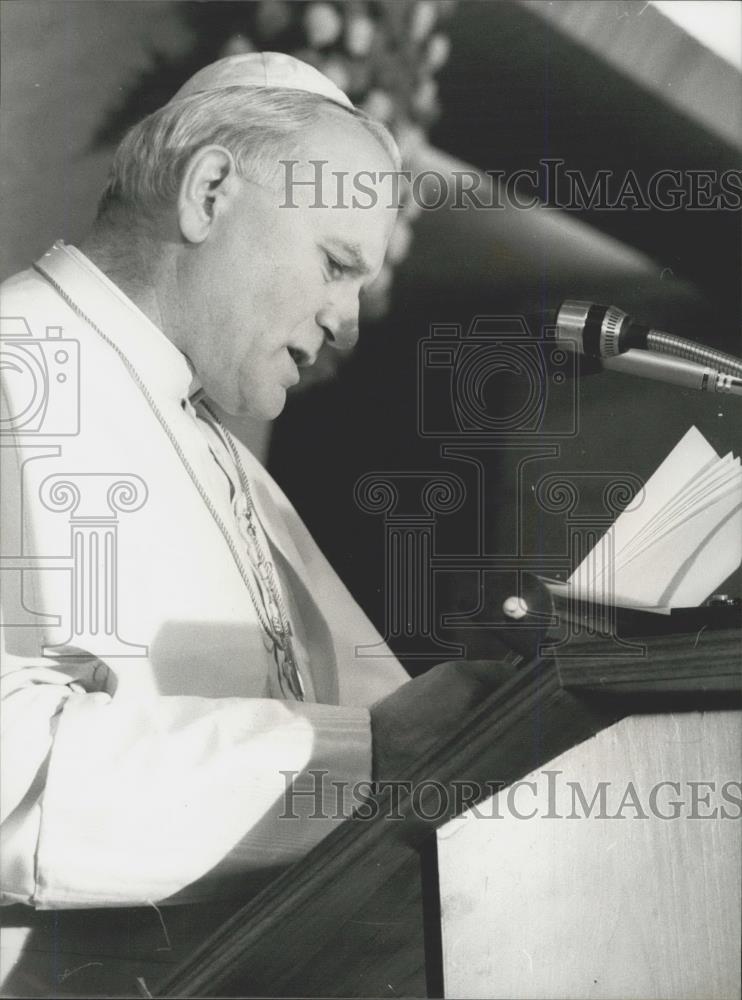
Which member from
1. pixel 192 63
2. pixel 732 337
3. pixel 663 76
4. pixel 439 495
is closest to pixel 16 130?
pixel 192 63

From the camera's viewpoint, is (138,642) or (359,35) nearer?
(138,642)

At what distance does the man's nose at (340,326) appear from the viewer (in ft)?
5.69

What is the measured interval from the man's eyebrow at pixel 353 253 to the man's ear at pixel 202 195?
17 centimetres

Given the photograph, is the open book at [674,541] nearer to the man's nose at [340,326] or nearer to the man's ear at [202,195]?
the man's nose at [340,326]

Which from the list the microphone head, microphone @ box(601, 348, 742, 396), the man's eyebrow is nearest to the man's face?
the man's eyebrow

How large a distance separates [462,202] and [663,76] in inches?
14.4

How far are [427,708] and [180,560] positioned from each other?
405 millimetres

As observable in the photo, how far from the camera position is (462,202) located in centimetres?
175

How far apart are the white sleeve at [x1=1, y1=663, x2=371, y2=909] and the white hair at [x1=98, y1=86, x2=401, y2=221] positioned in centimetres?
70

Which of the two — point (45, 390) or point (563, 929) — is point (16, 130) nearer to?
point (45, 390)

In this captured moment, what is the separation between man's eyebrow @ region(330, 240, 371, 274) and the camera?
5.67 feet

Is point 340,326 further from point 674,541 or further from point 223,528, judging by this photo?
point 674,541

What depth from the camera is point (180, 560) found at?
166cm

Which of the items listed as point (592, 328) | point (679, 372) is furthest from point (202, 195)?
point (679, 372)
